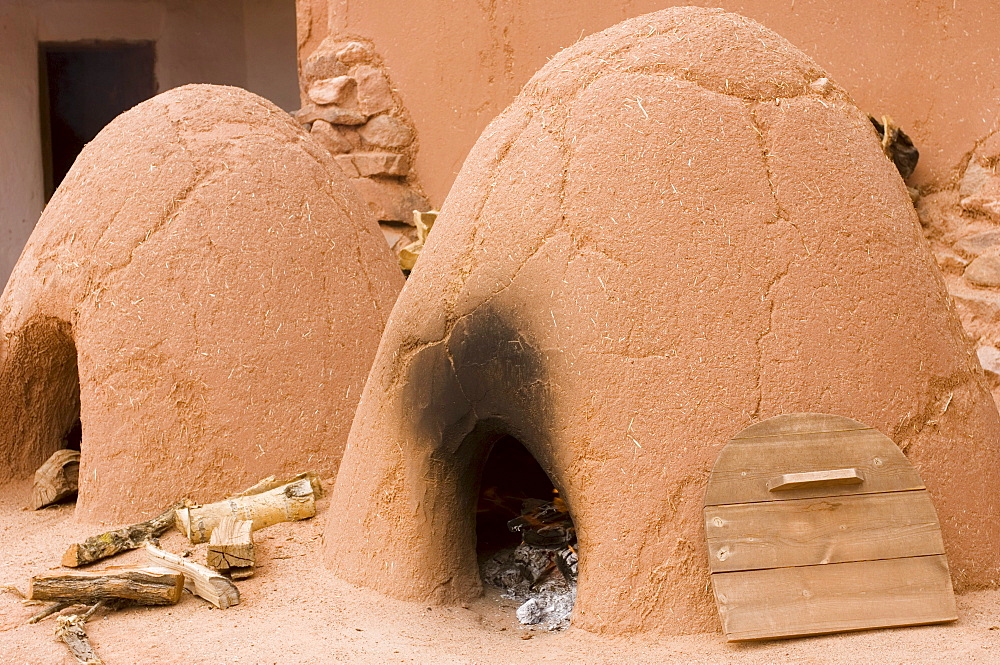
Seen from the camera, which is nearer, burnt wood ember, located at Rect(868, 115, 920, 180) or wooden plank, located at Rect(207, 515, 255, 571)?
wooden plank, located at Rect(207, 515, 255, 571)

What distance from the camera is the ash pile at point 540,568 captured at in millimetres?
3406

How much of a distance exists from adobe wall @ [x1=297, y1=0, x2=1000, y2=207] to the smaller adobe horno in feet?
9.33

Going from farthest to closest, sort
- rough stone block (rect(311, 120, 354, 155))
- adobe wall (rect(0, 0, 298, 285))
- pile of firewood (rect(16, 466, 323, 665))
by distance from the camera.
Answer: adobe wall (rect(0, 0, 298, 285)) < rough stone block (rect(311, 120, 354, 155)) < pile of firewood (rect(16, 466, 323, 665))

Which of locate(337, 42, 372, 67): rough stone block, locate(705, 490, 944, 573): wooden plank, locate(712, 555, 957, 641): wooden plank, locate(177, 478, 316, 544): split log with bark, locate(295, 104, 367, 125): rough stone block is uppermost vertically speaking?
locate(337, 42, 372, 67): rough stone block

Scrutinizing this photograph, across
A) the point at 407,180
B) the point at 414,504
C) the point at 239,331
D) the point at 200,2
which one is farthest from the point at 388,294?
the point at 200,2

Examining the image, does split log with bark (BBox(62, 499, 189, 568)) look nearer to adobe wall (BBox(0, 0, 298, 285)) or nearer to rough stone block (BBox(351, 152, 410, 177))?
rough stone block (BBox(351, 152, 410, 177))

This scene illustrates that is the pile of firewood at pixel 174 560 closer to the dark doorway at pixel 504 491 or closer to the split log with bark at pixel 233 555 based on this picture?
the split log with bark at pixel 233 555

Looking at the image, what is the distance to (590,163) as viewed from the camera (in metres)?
3.14

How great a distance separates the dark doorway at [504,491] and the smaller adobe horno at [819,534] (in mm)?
1382

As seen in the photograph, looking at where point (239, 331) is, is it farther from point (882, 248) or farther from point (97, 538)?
point (882, 248)

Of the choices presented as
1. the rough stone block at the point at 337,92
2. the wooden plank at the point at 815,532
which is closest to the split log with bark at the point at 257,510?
the wooden plank at the point at 815,532

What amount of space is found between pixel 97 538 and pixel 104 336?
0.90 metres

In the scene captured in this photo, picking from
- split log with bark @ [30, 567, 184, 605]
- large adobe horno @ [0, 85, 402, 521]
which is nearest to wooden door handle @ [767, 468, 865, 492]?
split log with bark @ [30, 567, 184, 605]

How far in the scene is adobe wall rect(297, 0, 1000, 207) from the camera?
A: 201 inches
